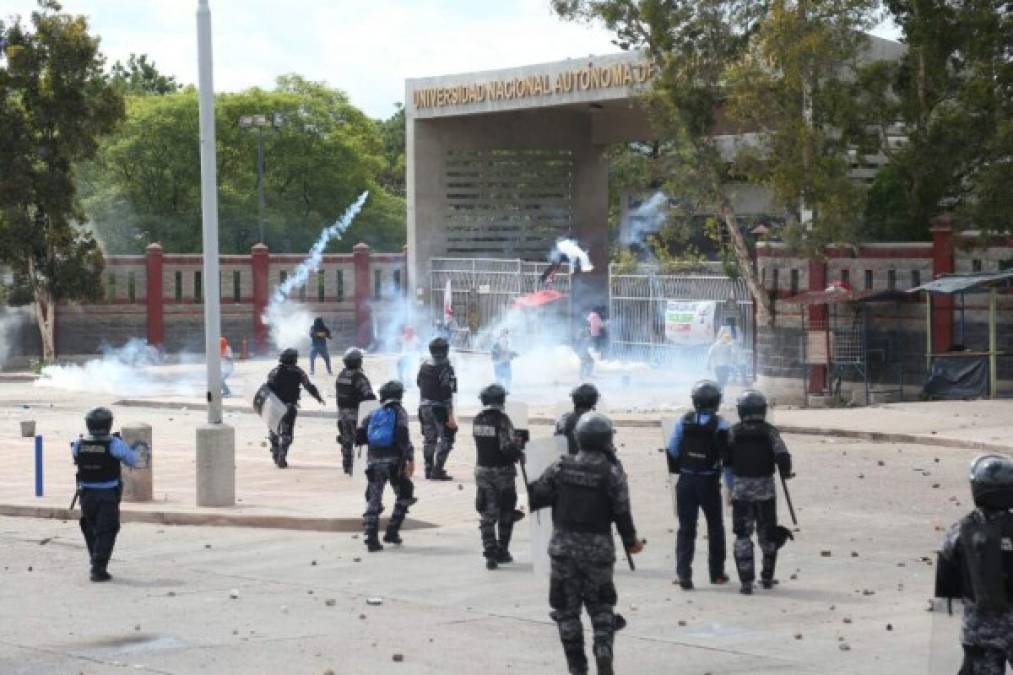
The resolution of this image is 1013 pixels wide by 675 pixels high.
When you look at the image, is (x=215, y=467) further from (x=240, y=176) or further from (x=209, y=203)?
(x=240, y=176)

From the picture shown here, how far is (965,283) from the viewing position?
104 ft

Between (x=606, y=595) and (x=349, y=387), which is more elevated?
(x=349, y=387)

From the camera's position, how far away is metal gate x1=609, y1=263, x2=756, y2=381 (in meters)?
41.0

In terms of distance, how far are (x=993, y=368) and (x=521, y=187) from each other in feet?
84.1

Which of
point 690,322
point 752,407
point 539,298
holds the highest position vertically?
point 539,298

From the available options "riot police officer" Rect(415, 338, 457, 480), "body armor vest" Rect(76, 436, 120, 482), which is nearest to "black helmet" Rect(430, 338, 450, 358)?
"riot police officer" Rect(415, 338, 457, 480)

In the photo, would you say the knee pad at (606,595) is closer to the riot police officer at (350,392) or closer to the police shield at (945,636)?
the police shield at (945,636)

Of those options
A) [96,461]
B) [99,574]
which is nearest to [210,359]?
[96,461]

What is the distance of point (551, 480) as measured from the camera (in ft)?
36.7

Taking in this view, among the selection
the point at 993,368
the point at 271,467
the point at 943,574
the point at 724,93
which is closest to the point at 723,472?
the point at 943,574

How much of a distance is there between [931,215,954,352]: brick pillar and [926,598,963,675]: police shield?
2510 centimetres

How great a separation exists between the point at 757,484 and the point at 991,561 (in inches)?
230

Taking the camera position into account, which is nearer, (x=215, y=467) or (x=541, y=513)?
(x=541, y=513)

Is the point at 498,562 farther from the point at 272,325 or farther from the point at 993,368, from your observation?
the point at 272,325
